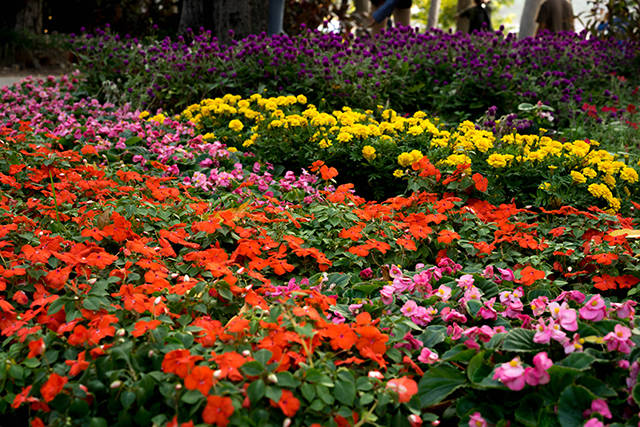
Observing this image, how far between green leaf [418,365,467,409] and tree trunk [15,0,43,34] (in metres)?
13.4

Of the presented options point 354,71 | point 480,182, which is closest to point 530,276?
point 480,182

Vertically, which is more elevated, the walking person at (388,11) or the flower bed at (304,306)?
the walking person at (388,11)

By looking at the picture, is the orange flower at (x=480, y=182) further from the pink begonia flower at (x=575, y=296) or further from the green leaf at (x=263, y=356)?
the green leaf at (x=263, y=356)

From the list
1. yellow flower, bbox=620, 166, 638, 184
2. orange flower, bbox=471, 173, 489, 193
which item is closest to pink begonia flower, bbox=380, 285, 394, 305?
orange flower, bbox=471, 173, 489, 193

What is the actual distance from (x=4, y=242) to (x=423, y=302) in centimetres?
159

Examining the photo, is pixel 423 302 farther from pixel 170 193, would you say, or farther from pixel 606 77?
pixel 606 77

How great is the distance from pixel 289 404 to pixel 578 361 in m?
0.78

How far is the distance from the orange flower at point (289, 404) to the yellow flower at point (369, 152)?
230 cm

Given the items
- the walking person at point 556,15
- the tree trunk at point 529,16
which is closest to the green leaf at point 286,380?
the walking person at point 556,15

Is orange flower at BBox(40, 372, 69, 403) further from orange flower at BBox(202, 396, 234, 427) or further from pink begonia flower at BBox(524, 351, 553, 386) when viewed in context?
pink begonia flower at BBox(524, 351, 553, 386)

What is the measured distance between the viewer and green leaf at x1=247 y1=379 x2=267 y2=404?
4.65ft

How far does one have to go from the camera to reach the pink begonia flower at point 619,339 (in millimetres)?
1530

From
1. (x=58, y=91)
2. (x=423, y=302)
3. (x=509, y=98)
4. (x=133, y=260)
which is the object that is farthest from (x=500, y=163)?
(x=58, y=91)

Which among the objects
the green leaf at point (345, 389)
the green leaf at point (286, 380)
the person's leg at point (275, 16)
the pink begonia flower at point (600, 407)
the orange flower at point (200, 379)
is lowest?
the green leaf at point (345, 389)
